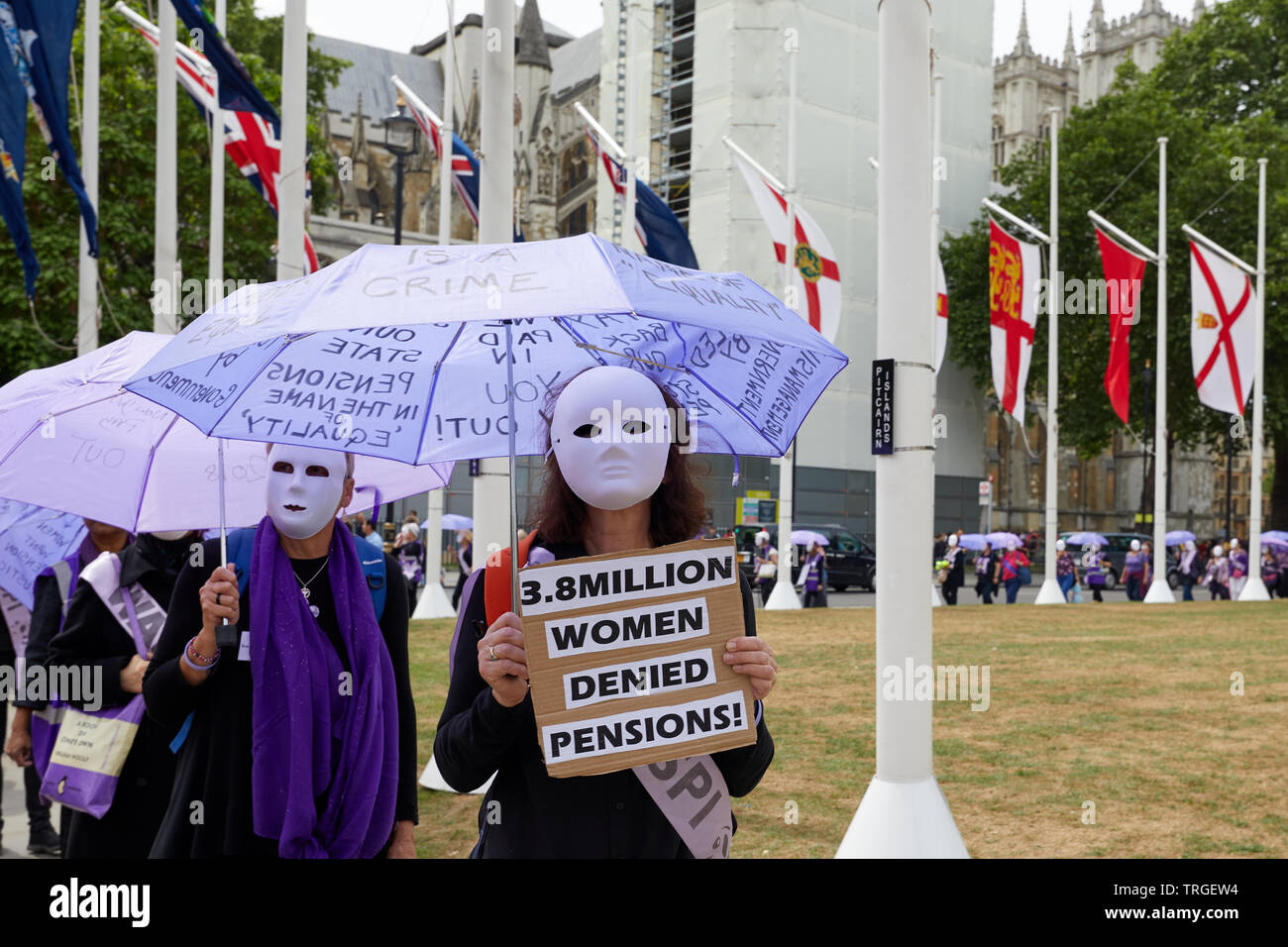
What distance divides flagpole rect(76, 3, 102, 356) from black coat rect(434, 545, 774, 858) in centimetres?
1321

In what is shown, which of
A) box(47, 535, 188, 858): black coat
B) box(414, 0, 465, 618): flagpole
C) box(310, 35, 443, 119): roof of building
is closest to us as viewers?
box(47, 535, 188, 858): black coat

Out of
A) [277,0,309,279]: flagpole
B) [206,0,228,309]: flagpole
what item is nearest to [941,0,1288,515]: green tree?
[206,0,228,309]: flagpole

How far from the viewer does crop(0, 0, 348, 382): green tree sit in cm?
2967

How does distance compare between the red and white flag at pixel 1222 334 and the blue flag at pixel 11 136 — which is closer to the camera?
the blue flag at pixel 11 136

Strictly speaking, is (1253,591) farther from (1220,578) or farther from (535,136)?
(535,136)

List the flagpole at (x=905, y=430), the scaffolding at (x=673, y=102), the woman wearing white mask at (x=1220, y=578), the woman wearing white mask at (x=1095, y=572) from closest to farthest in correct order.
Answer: the flagpole at (x=905, y=430), the woman wearing white mask at (x=1095, y=572), the woman wearing white mask at (x=1220, y=578), the scaffolding at (x=673, y=102)

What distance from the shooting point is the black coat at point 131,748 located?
14.9 feet

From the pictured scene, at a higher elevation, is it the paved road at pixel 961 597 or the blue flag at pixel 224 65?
the blue flag at pixel 224 65

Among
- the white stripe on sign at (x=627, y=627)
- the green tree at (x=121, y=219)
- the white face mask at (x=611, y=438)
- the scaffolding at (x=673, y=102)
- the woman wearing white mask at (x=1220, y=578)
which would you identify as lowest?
the woman wearing white mask at (x=1220, y=578)

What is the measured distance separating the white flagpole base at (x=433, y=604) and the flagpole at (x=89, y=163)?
802 centimetres

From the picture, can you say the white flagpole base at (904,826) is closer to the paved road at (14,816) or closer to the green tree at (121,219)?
the paved road at (14,816)

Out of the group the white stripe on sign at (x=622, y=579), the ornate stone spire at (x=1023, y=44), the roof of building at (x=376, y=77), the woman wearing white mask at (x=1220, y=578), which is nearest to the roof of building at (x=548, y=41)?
the roof of building at (x=376, y=77)

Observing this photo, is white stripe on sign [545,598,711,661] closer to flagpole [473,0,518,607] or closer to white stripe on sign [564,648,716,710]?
white stripe on sign [564,648,716,710]

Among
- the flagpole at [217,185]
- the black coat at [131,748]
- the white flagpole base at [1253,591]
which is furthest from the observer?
the white flagpole base at [1253,591]
